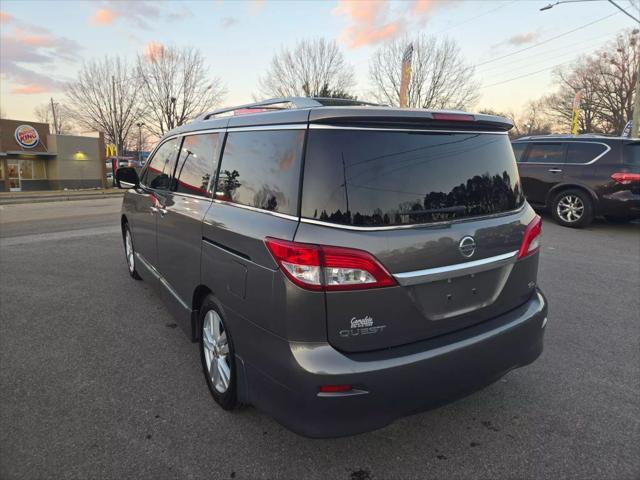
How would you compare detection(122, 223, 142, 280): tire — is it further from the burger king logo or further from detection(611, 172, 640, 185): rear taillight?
the burger king logo

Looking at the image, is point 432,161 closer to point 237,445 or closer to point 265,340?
point 265,340

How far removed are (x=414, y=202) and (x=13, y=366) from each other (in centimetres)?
329

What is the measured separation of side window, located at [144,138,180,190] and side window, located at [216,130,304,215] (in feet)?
4.04

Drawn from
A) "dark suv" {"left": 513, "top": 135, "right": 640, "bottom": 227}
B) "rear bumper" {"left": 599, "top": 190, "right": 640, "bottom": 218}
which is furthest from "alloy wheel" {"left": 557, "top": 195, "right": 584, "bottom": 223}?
"rear bumper" {"left": 599, "top": 190, "right": 640, "bottom": 218}

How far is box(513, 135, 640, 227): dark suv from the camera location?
842 cm

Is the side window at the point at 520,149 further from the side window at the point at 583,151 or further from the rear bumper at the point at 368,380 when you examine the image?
the rear bumper at the point at 368,380

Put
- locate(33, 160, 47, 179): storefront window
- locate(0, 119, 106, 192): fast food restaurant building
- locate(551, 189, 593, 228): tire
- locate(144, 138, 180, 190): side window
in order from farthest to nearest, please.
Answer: locate(33, 160, 47, 179): storefront window → locate(0, 119, 106, 192): fast food restaurant building → locate(551, 189, 593, 228): tire → locate(144, 138, 180, 190): side window

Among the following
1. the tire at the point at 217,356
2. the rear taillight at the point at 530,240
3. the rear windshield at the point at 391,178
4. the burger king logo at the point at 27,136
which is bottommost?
the tire at the point at 217,356

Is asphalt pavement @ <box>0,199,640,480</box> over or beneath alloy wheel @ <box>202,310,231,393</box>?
beneath

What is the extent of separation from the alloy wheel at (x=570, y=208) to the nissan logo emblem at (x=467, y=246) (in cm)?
844

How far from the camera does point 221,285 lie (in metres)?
2.51

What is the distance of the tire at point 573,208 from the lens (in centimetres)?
902

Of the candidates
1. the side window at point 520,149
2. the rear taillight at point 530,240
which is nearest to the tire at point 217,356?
the rear taillight at point 530,240

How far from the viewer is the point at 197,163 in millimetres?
3248
